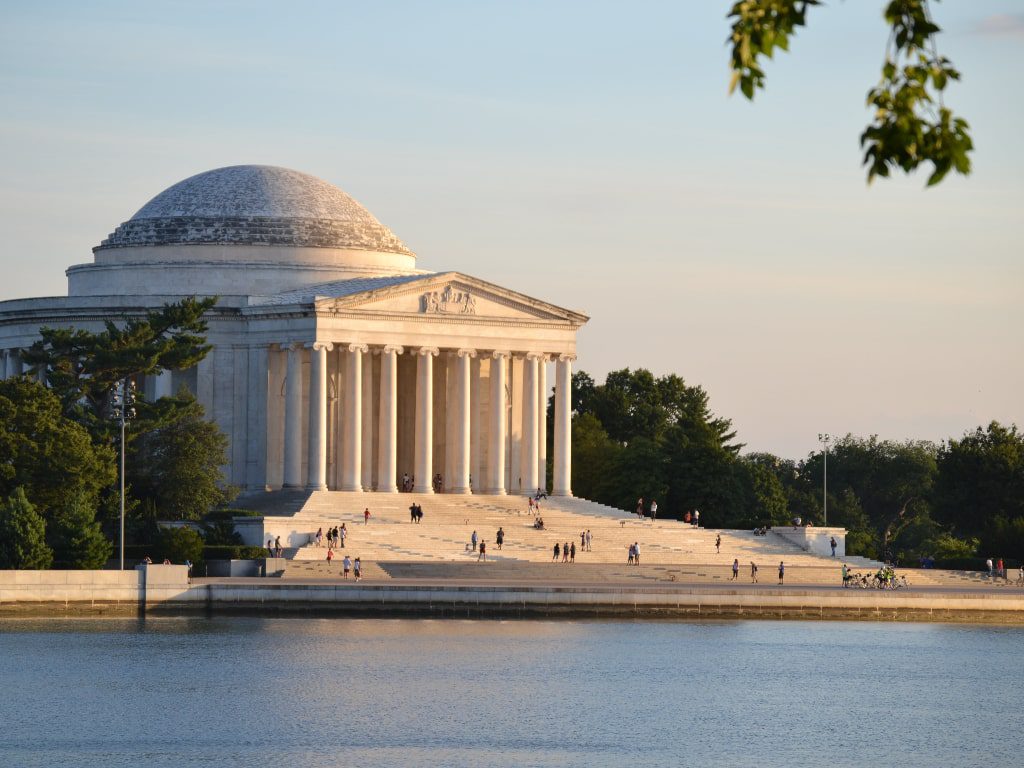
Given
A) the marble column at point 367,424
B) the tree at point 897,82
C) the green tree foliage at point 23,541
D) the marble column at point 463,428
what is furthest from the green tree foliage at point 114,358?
the tree at point 897,82

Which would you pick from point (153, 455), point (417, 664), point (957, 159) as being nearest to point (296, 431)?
point (153, 455)

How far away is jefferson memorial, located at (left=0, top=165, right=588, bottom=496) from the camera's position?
11269 centimetres

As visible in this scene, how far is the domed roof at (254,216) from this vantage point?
119250 millimetres

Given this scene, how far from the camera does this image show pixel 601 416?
155m

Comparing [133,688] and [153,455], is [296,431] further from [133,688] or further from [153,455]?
[133,688]

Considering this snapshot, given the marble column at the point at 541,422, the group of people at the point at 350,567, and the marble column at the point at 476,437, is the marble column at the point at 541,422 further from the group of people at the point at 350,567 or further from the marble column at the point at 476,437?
the group of people at the point at 350,567

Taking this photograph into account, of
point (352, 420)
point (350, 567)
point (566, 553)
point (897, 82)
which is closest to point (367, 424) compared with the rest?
point (352, 420)

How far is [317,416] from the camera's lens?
11138 cm

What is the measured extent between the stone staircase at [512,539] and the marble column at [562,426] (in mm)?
2603

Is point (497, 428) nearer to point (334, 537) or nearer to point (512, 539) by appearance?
point (512, 539)

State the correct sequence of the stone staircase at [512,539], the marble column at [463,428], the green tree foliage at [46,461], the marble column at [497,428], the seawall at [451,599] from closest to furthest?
the seawall at [451,599] < the green tree foliage at [46,461] < the stone staircase at [512,539] < the marble column at [463,428] < the marble column at [497,428]

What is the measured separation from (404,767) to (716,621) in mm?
38962

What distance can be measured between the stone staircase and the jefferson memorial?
3695 millimetres

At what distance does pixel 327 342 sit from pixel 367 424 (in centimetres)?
676
